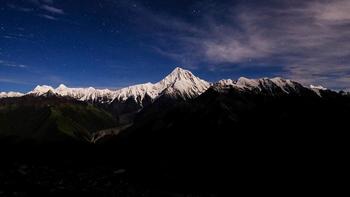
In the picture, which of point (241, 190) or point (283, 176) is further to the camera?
point (283, 176)

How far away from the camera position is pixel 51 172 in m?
138

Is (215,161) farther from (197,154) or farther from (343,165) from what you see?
(343,165)

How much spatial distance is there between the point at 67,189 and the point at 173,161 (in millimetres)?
76771

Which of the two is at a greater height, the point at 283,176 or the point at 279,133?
A: the point at 279,133

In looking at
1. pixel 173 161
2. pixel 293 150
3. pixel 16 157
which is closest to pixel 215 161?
pixel 173 161

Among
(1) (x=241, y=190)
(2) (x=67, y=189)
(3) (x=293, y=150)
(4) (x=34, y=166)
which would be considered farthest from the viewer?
(3) (x=293, y=150)

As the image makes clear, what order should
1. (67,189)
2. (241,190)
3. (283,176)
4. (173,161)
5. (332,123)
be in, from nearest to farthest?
(67,189), (241,190), (283,176), (173,161), (332,123)

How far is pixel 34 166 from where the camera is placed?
151 metres

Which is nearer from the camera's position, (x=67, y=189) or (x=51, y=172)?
(x=67, y=189)

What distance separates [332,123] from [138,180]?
11087 centimetres

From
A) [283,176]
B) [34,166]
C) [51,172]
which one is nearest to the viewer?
[283,176]

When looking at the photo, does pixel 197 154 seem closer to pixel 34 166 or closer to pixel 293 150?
pixel 293 150

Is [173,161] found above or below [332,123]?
below

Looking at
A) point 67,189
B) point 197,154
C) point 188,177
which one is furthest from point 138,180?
point 197,154
